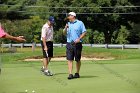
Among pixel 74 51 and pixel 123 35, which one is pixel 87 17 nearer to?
pixel 123 35

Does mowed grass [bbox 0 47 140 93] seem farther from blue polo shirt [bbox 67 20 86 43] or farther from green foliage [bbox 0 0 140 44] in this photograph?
green foliage [bbox 0 0 140 44]

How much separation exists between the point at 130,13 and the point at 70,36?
1839 inches

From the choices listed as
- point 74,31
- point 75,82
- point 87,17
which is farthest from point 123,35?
point 75,82

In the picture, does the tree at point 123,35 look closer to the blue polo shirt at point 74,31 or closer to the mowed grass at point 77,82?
the mowed grass at point 77,82

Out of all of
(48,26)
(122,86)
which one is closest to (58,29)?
(48,26)

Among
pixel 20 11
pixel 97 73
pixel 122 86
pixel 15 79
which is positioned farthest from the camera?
pixel 20 11

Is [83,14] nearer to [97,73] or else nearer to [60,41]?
[60,41]

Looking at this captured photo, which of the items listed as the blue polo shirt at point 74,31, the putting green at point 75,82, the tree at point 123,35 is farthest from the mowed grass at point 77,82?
the tree at point 123,35

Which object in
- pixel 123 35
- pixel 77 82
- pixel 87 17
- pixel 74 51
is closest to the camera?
pixel 77 82

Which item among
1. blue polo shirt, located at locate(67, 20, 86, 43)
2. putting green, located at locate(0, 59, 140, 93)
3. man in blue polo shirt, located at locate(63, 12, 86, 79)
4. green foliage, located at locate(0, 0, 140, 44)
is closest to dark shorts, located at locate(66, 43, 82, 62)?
man in blue polo shirt, located at locate(63, 12, 86, 79)

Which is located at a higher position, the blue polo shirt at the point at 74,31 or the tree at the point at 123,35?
the blue polo shirt at the point at 74,31

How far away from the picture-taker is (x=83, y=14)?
59.5 meters

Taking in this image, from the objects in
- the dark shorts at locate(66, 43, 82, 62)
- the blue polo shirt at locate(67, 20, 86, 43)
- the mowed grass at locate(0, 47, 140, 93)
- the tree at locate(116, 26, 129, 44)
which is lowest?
the tree at locate(116, 26, 129, 44)

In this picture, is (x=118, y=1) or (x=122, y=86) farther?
(x=118, y=1)
